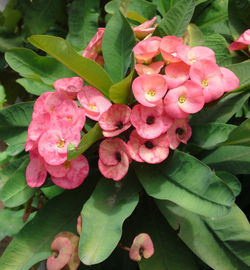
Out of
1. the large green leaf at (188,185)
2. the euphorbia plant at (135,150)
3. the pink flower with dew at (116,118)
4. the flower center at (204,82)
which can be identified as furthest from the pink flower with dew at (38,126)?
the flower center at (204,82)

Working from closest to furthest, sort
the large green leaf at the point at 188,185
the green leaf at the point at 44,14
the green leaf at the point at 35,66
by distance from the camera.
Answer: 1. the large green leaf at the point at 188,185
2. the green leaf at the point at 35,66
3. the green leaf at the point at 44,14

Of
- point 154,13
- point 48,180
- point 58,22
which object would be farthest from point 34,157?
point 58,22

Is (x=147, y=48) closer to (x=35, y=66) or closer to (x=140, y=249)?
(x=35, y=66)

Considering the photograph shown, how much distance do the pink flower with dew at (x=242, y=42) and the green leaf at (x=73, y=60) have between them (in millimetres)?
389

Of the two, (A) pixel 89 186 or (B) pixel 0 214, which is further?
(B) pixel 0 214

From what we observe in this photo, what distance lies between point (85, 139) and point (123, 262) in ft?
1.49

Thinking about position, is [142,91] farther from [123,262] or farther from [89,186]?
[123,262]

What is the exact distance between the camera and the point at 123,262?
0.91m

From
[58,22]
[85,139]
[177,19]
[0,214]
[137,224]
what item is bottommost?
[0,214]

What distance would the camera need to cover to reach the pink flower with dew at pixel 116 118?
2.20 ft

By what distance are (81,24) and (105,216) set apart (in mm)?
630

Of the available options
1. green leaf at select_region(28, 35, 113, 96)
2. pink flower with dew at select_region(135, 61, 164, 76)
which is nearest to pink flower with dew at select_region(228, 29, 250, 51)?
pink flower with dew at select_region(135, 61, 164, 76)

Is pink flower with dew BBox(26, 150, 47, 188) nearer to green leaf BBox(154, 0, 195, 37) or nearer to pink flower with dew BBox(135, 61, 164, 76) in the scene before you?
pink flower with dew BBox(135, 61, 164, 76)

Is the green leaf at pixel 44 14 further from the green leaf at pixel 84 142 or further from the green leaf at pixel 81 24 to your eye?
the green leaf at pixel 84 142
